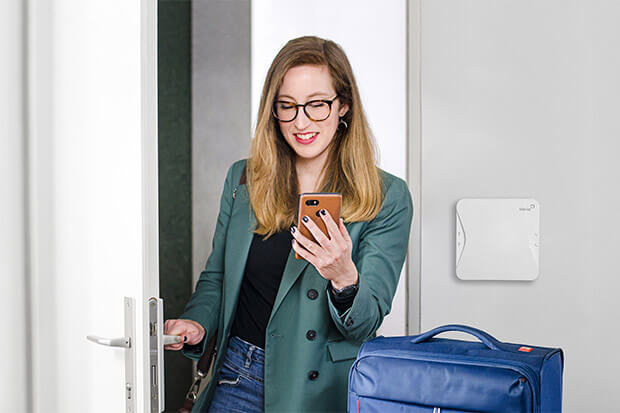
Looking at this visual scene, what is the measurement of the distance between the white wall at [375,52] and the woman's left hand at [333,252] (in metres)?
0.23

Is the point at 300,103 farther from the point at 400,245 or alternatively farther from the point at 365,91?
the point at 400,245

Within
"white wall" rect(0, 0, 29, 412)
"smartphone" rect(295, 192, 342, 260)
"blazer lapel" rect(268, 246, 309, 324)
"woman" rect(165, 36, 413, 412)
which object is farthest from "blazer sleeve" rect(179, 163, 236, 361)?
"white wall" rect(0, 0, 29, 412)

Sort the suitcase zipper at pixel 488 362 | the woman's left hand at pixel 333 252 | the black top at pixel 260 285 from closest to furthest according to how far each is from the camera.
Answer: the suitcase zipper at pixel 488 362 < the woman's left hand at pixel 333 252 < the black top at pixel 260 285

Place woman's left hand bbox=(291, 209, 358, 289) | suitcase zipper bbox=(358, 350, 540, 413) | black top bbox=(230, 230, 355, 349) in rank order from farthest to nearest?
black top bbox=(230, 230, 355, 349)
woman's left hand bbox=(291, 209, 358, 289)
suitcase zipper bbox=(358, 350, 540, 413)

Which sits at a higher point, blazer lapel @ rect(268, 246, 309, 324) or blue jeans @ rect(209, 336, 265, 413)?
blazer lapel @ rect(268, 246, 309, 324)

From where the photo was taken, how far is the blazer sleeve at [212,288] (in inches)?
56.5

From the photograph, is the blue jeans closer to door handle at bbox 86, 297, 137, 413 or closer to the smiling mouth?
door handle at bbox 86, 297, 137, 413

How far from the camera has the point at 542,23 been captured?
Answer: 1445 millimetres

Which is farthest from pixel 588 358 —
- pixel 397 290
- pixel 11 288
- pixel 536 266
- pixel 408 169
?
pixel 11 288

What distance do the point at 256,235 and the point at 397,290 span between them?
1.30 ft

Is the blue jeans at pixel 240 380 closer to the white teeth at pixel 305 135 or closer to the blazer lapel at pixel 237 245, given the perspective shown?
the blazer lapel at pixel 237 245

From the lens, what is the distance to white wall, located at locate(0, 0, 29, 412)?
129 cm

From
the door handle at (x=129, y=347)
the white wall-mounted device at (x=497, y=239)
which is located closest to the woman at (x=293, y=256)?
the white wall-mounted device at (x=497, y=239)

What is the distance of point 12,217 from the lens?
4.32 ft
